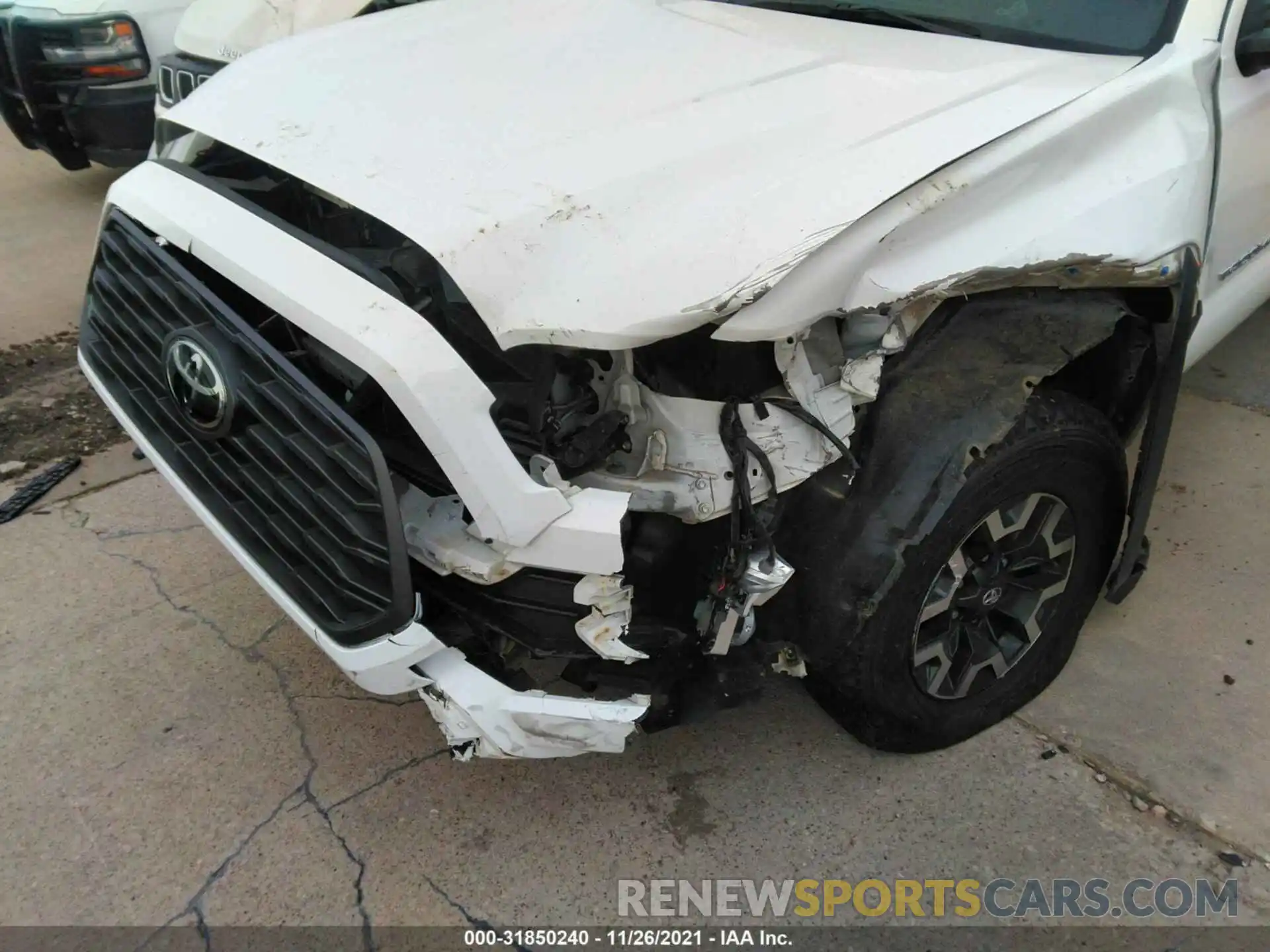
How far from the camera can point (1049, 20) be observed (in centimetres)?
227

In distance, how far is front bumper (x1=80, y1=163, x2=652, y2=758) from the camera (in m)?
1.57

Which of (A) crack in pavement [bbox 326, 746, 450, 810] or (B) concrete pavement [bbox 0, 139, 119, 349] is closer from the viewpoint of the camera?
(A) crack in pavement [bbox 326, 746, 450, 810]

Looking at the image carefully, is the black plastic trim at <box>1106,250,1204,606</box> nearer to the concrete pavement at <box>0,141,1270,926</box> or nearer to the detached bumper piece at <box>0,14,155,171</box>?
the concrete pavement at <box>0,141,1270,926</box>

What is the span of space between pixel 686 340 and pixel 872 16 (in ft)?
3.90

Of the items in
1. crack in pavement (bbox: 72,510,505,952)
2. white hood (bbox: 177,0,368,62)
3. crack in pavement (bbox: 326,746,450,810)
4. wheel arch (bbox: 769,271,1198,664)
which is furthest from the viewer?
white hood (bbox: 177,0,368,62)

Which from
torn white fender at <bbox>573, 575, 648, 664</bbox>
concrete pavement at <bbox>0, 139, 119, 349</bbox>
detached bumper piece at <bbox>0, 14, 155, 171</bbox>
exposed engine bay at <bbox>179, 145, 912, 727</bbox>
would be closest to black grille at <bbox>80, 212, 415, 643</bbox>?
exposed engine bay at <bbox>179, 145, 912, 727</bbox>

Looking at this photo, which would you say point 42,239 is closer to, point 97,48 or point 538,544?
point 97,48

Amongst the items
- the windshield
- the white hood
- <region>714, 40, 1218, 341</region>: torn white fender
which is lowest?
the white hood

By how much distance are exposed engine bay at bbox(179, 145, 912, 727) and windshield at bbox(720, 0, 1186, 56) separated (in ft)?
2.98

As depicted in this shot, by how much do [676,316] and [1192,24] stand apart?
1548 mm

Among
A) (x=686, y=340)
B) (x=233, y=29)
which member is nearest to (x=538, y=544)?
(x=686, y=340)

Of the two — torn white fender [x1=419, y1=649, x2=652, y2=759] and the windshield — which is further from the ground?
the windshield

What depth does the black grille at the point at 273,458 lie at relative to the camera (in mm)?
1655

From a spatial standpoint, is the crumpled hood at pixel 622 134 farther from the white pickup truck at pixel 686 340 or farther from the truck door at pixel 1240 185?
the truck door at pixel 1240 185
